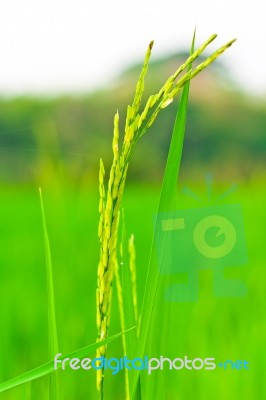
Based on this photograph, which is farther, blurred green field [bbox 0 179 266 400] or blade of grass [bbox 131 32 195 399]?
blurred green field [bbox 0 179 266 400]

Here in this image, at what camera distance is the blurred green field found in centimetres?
67

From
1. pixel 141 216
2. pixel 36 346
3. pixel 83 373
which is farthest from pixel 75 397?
pixel 141 216

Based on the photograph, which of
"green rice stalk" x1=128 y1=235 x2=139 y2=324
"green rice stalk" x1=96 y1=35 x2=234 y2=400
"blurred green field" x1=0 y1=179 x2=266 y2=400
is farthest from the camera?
"blurred green field" x1=0 y1=179 x2=266 y2=400

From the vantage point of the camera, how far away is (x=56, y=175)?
62 centimetres

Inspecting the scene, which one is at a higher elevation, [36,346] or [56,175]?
[56,175]

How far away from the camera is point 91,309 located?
0.91 meters

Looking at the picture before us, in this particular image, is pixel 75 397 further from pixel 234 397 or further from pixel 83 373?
pixel 234 397

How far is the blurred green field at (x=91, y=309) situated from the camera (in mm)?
670

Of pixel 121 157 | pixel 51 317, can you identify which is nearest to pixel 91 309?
pixel 51 317

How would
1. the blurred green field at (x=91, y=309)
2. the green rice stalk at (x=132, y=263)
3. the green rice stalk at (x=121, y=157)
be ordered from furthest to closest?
the blurred green field at (x=91, y=309) → the green rice stalk at (x=132, y=263) → the green rice stalk at (x=121, y=157)

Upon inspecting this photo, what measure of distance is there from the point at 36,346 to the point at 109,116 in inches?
16.9

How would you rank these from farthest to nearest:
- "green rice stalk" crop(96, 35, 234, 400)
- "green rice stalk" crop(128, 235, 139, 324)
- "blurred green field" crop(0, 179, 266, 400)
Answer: "blurred green field" crop(0, 179, 266, 400)
"green rice stalk" crop(128, 235, 139, 324)
"green rice stalk" crop(96, 35, 234, 400)

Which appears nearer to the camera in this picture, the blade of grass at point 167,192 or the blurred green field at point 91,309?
the blade of grass at point 167,192

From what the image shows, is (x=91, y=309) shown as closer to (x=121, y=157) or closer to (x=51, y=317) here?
(x=51, y=317)
